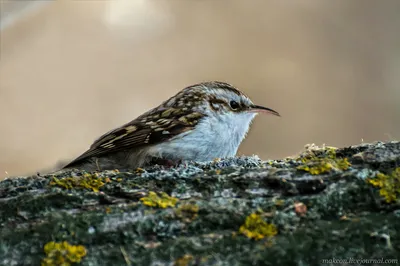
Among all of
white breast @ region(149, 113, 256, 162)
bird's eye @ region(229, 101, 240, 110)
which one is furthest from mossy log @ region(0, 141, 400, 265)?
bird's eye @ region(229, 101, 240, 110)

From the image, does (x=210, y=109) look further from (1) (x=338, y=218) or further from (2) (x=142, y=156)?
(1) (x=338, y=218)

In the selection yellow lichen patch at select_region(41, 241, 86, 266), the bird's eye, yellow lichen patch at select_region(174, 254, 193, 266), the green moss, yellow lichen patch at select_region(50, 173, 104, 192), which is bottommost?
yellow lichen patch at select_region(41, 241, 86, 266)

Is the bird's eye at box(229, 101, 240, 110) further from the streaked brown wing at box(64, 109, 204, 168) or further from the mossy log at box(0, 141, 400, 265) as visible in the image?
the mossy log at box(0, 141, 400, 265)

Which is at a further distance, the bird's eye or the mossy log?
the bird's eye

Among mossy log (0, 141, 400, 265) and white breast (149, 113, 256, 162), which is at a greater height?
white breast (149, 113, 256, 162)

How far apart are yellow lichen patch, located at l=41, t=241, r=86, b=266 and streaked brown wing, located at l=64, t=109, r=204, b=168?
1.17 m

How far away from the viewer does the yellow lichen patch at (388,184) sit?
1.43 metres

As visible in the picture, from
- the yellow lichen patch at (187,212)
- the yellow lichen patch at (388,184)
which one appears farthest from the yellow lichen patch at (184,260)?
the yellow lichen patch at (388,184)

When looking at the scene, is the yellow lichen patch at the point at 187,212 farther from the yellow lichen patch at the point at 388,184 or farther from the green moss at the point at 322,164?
the yellow lichen patch at the point at 388,184

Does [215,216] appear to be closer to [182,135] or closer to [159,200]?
[159,200]

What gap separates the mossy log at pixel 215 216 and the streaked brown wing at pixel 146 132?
885 millimetres

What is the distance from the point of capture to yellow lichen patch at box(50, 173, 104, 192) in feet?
5.23

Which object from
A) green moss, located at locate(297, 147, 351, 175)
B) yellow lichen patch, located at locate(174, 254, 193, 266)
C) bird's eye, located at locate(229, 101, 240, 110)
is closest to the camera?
yellow lichen patch, located at locate(174, 254, 193, 266)

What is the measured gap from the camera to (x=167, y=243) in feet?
4.36
